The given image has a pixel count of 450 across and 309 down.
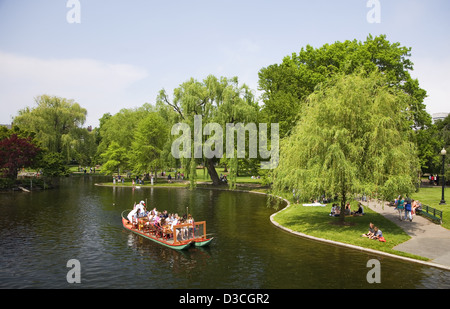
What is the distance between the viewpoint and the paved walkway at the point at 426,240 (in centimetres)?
1793

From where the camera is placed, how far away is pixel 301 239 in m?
22.6

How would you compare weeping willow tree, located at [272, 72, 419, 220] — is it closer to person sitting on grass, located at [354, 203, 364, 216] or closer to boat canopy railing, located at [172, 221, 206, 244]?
person sitting on grass, located at [354, 203, 364, 216]

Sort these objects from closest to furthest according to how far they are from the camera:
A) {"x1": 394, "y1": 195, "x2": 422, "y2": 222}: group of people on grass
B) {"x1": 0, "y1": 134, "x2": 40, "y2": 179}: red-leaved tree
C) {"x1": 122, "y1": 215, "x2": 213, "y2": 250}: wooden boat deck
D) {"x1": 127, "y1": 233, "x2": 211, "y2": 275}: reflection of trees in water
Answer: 1. {"x1": 127, "y1": 233, "x2": 211, "y2": 275}: reflection of trees in water
2. {"x1": 122, "y1": 215, "x2": 213, "y2": 250}: wooden boat deck
3. {"x1": 394, "y1": 195, "x2": 422, "y2": 222}: group of people on grass
4. {"x1": 0, "y1": 134, "x2": 40, "y2": 179}: red-leaved tree

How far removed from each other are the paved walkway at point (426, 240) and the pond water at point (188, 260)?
61.1 inches

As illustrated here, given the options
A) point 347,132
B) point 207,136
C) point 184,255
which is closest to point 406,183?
point 347,132

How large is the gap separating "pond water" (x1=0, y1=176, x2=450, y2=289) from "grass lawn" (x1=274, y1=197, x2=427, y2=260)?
49.8 inches

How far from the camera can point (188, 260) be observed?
1862 cm

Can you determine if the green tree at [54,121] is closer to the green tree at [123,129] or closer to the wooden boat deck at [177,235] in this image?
the green tree at [123,129]

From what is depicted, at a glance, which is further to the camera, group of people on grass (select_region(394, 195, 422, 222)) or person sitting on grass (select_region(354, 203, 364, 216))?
person sitting on grass (select_region(354, 203, 364, 216))

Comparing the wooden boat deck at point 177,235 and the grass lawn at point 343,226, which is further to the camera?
the grass lawn at point 343,226

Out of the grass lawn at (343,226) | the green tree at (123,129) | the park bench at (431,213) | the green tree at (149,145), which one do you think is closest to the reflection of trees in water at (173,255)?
the grass lawn at (343,226)

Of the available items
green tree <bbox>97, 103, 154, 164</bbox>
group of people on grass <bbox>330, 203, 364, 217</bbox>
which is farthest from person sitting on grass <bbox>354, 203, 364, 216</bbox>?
green tree <bbox>97, 103, 154, 164</bbox>

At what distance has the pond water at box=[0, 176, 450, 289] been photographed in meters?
15.3

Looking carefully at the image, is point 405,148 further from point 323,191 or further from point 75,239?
point 75,239
